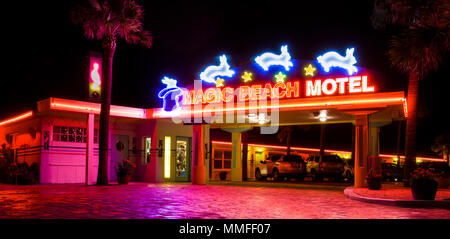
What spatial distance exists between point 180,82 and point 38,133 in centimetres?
765

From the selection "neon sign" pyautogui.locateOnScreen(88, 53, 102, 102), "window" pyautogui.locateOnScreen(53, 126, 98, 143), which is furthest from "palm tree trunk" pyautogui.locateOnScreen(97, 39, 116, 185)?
"window" pyautogui.locateOnScreen(53, 126, 98, 143)

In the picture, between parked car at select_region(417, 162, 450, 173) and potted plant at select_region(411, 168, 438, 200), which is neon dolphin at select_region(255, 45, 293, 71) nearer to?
parked car at select_region(417, 162, 450, 173)

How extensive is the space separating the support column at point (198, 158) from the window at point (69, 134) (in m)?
6.08

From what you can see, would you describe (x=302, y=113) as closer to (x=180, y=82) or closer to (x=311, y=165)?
(x=180, y=82)

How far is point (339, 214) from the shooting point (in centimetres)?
1106

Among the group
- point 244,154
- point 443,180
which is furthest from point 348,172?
point 443,180

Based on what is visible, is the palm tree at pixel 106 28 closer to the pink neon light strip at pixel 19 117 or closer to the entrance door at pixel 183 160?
the pink neon light strip at pixel 19 117

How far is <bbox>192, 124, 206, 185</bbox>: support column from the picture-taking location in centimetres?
2367

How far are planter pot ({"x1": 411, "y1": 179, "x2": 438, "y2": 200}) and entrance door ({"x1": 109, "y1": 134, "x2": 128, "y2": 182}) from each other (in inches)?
664

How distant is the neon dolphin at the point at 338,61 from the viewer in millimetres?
18641

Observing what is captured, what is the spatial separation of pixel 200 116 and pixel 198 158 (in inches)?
90.6
